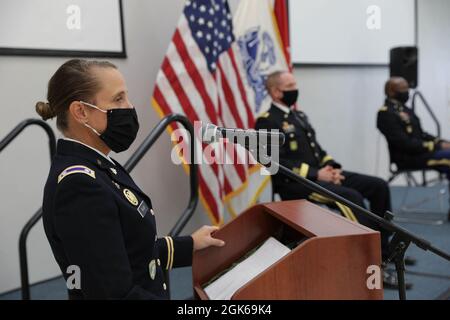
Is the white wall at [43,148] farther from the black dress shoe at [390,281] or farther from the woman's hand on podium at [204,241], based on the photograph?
the woman's hand on podium at [204,241]

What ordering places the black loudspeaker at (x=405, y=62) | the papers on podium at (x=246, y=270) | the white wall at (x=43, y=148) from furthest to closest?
the black loudspeaker at (x=405, y=62)
the white wall at (x=43, y=148)
the papers on podium at (x=246, y=270)

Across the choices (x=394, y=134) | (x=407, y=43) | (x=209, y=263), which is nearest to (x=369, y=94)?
(x=407, y=43)

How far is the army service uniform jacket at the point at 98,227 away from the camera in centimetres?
95

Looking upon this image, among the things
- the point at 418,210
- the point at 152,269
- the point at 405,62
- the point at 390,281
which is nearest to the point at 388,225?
the point at 152,269

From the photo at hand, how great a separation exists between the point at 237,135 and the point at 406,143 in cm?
326

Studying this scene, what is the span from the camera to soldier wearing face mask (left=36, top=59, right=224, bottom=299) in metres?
0.95

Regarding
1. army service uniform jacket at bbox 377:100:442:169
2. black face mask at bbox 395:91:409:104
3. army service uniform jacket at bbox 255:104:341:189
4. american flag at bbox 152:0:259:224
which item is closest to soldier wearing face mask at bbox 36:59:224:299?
american flag at bbox 152:0:259:224

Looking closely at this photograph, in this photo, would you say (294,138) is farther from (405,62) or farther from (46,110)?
(405,62)

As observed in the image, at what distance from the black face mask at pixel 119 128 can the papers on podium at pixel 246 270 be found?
441 mm

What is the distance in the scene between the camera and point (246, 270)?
127 centimetres

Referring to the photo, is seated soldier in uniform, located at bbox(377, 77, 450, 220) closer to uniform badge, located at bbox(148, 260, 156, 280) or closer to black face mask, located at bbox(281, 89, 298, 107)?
black face mask, located at bbox(281, 89, 298, 107)

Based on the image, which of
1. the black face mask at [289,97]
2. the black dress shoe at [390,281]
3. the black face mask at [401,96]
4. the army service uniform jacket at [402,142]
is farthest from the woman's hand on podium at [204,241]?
the black face mask at [401,96]

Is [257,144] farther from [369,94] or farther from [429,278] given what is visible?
[369,94]

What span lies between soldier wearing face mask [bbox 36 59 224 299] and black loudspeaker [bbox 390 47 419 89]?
4.37m
